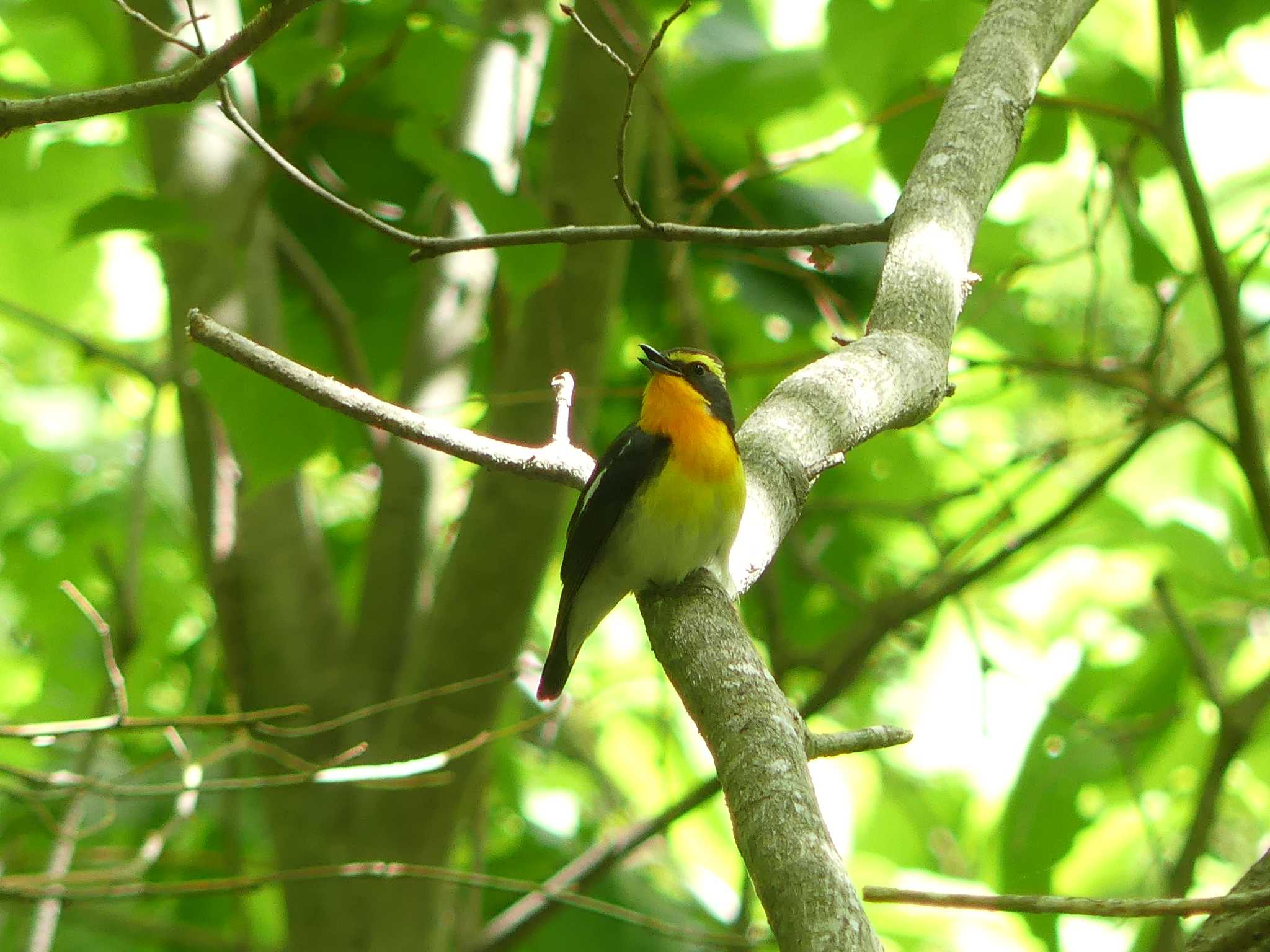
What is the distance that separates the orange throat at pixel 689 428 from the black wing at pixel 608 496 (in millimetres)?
72

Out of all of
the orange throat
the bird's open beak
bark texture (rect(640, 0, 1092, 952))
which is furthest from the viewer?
the bird's open beak

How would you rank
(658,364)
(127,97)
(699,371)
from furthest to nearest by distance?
(699,371)
(658,364)
(127,97)

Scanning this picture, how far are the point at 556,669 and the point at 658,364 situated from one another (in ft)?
3.77

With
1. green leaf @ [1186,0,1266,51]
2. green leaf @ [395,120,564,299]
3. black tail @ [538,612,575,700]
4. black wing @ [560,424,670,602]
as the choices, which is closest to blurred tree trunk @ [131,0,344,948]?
black tail @ [538,612,575,700]

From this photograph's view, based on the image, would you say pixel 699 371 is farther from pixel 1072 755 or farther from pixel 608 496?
pixel 1072 755

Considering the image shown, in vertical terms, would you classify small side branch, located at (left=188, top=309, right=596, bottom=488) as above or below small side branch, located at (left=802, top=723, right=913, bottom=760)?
above

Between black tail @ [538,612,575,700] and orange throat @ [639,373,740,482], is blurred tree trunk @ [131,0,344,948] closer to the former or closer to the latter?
black tail @ [538,612,575,700]

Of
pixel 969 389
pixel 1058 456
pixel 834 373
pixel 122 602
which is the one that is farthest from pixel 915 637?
pixel 122 602

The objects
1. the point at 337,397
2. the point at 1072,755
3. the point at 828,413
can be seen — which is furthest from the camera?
the point at 1072,755

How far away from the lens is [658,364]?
4379 mm

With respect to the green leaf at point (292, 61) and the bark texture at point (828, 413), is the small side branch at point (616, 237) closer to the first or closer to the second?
the bark texture at point (828, 413)

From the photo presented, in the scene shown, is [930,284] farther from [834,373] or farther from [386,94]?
[386,94]

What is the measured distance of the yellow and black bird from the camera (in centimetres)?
344

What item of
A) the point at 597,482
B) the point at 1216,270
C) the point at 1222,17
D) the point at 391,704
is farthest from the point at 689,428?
the point at 1222,17
